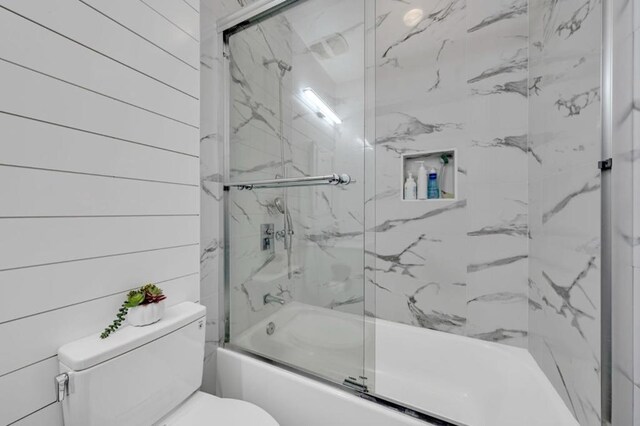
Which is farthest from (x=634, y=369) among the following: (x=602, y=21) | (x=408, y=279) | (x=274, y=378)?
(x=274, y=378)

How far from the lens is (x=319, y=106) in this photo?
128 cm

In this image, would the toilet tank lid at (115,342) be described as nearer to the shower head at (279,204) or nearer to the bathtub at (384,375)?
the bathtub at (384,375)

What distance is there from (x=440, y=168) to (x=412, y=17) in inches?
39.0

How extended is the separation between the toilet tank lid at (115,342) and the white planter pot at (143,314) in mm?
17

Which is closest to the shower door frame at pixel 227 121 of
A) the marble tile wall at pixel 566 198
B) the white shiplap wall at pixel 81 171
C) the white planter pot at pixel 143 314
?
the white shiplap wall at pixel 81 171

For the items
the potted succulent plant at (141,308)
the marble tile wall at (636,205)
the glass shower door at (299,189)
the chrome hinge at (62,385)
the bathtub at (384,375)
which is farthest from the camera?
the glass shower door at (299,189)

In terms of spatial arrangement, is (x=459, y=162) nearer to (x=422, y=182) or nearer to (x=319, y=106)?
(x=422, y=182)

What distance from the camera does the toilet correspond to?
73cm

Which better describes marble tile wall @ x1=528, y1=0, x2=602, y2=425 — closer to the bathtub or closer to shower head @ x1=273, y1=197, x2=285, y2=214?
the bathtub

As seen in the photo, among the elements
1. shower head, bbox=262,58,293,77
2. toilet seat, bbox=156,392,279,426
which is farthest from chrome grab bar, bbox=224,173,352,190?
toilet seat, bbox=156,392,279,426

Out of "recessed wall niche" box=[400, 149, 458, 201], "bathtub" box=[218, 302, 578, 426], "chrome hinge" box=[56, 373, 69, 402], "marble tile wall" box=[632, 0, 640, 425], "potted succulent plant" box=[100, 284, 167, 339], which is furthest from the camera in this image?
"recessed wall niche" box=[400, 149, 458, 201]

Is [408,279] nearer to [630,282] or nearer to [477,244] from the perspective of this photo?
[477,244]

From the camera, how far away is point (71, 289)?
784 mm

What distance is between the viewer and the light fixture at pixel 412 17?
64.1 inches
